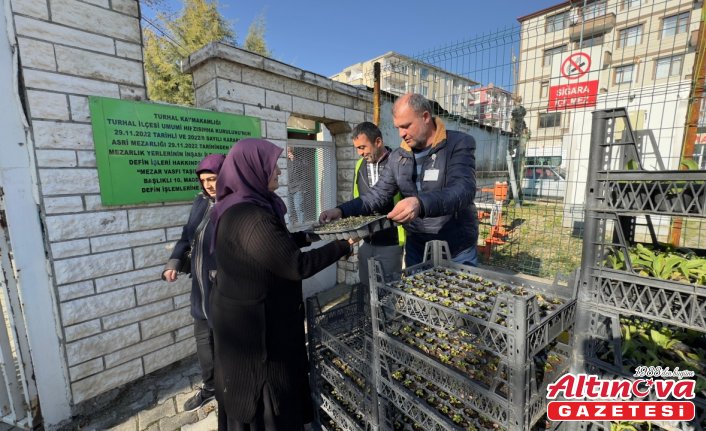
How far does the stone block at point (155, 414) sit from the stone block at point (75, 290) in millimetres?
1056

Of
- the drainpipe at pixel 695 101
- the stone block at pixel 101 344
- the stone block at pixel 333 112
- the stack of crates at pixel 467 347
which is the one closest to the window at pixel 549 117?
the drainpipe at pixel 695 101

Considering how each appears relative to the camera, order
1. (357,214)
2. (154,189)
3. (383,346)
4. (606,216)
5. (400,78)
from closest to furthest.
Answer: (606,216) → (383,346) → (357,214) → (154,189) → (400,78)

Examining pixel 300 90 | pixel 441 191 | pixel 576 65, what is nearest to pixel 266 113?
pixel 300 90

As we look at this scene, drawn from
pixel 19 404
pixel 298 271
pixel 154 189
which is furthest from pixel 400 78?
pixel 19 404

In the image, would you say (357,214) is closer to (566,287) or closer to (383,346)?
(383,346)

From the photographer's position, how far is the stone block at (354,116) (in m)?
4.54

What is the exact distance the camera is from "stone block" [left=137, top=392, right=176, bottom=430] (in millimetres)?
2457

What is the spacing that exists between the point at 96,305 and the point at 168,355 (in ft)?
2.72

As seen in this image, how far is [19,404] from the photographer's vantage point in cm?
230

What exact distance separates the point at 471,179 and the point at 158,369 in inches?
128

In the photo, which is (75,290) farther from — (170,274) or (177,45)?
(177,45)

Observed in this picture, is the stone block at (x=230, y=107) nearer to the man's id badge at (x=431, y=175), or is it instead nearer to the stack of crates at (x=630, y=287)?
the man's id badge at (x=431, y=175)

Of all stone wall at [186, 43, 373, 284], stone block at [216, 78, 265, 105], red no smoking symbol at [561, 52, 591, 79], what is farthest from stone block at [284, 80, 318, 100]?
red no smoking symbol at [561, 52, 591, 79]

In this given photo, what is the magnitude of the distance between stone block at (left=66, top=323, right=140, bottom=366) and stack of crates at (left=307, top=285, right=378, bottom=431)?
5.80 ft
